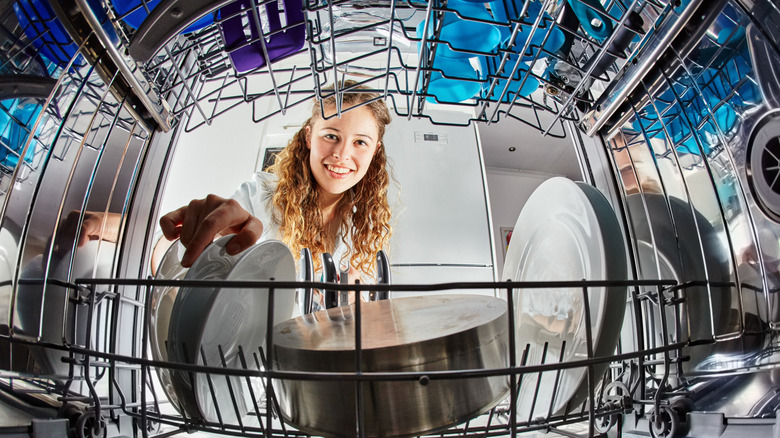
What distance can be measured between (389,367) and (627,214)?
0.41 meters

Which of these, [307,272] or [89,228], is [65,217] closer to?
[89,228]

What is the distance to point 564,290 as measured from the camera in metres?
0.41

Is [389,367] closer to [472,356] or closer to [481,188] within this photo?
[472,356]

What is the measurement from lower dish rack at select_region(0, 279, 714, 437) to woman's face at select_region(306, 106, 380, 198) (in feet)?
1.54

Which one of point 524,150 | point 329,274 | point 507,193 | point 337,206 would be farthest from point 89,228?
point 507,193

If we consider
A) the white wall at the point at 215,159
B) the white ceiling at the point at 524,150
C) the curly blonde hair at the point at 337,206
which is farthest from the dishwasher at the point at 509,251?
the white ceiling at the point at 524,150

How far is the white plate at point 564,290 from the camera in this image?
0.33 metres

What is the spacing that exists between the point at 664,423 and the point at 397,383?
253 mm

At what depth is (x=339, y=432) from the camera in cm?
24

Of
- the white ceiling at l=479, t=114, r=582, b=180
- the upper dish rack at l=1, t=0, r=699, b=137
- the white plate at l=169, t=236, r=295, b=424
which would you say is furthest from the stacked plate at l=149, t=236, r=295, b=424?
the white ceiling at l=479, t=114, r=582, b=180

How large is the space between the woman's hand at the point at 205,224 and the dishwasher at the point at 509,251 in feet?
0.15

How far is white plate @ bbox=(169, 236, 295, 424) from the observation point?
271 mm

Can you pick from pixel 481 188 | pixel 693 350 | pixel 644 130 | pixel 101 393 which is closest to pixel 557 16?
pixel 644 130

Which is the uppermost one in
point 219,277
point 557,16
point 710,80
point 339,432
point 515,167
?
point 515,167
